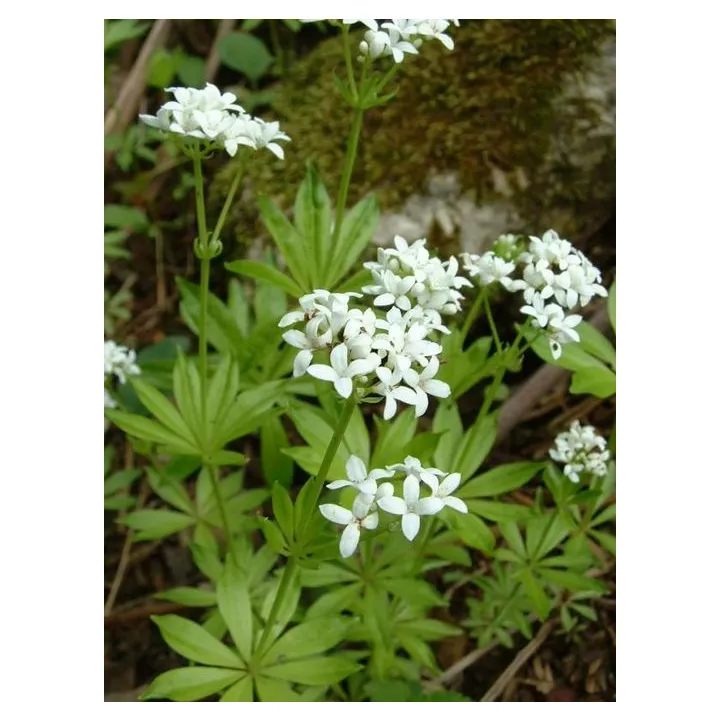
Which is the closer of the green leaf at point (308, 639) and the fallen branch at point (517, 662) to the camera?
the green leaf at point (308, 639)

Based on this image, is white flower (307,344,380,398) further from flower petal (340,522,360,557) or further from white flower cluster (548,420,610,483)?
white flower cluster (548,420,610,483)

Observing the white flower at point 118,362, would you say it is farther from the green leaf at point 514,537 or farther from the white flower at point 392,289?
the green leaf at point 514,537

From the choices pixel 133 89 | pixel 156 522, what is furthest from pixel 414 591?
pixel 133 89

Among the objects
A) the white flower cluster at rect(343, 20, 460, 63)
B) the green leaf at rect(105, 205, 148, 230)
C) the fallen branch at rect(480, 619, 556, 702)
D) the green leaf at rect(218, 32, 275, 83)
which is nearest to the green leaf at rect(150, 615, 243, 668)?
the fallen branch at rect(480, 619, 556, 702)

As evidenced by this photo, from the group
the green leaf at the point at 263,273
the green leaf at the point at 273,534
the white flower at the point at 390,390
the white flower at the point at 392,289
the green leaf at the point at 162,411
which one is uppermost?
the green leaf at the point at 263,273

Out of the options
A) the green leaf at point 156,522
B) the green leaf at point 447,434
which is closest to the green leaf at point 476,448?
the green leaf at point 447,434

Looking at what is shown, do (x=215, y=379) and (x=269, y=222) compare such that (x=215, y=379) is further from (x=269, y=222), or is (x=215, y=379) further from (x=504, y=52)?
(x=504, y=52)

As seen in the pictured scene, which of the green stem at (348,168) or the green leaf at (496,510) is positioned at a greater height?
the green stem at (348,168)
